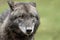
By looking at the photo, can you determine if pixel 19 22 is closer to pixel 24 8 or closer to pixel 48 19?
pixel 24 8

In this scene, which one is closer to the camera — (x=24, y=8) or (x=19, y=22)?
(x=19, y=22)

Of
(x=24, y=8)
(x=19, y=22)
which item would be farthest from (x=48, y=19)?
(x=19, y=22)

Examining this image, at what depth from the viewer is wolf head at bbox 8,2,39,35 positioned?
12.9 m

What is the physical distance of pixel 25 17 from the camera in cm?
1299

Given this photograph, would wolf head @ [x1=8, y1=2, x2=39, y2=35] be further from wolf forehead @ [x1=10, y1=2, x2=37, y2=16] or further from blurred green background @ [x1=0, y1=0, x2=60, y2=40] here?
blurred green background @ [x1=0, y1=0, x2=60, y2=40]

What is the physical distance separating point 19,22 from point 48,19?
7328 mm

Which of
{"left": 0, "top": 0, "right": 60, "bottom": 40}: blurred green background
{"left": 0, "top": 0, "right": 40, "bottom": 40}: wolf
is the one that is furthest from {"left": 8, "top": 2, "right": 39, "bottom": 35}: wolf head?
{"left": 0, "top": 0, "right": 60, "bottom": 40}: blurred green background

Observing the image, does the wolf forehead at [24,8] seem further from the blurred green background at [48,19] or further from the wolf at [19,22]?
the blurred green background at [48,19]

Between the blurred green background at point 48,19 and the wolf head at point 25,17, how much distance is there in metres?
4.41

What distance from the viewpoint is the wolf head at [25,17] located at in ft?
42.2

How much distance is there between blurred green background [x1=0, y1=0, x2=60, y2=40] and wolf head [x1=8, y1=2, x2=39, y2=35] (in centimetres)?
441

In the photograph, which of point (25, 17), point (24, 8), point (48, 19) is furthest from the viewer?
point (48, 19)

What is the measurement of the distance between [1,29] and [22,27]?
85 cm

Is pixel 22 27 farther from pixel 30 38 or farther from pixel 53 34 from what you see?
pixel 53 34
